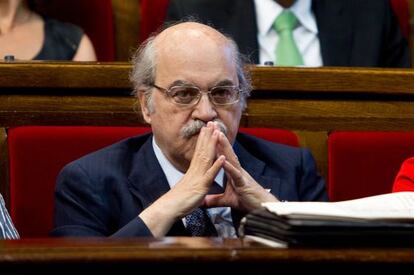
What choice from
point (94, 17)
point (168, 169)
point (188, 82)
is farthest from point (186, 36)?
point (94, 17)

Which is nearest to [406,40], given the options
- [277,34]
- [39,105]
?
[277,34]

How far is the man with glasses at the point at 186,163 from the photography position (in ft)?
4.14

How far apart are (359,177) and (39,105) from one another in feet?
1.47

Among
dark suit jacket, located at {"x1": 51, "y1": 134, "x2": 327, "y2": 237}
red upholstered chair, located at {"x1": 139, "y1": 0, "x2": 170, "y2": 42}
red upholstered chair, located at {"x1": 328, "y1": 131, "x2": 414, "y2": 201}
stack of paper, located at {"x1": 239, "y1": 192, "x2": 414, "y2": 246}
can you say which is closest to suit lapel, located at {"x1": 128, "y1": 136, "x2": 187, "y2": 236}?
dark suit jacket, located at {"x1": 51, "y1": 134, "x2": 327, "y2": 237}

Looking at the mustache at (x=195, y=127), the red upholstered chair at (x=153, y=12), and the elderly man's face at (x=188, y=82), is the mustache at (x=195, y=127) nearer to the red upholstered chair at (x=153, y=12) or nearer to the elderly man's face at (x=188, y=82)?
the elderly man's face at (x=188, y=82)

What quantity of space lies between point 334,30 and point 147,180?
615 mm

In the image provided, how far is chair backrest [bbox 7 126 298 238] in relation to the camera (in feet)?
4.61

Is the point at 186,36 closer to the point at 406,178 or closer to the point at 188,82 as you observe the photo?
the point at 188,82

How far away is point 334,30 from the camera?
180 centimetres

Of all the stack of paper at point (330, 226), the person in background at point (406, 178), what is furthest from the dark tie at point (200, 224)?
the stack of paper at point (330, 226)

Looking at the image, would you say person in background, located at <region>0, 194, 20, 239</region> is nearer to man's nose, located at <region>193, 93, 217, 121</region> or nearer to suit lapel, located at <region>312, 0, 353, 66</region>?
man's nose, located at <region>193, 93, 217, 121</region>

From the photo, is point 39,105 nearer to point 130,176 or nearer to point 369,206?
point 130,176

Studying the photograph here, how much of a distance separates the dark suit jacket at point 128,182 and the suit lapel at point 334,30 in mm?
425

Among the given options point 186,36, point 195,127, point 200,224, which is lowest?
point 200,224
